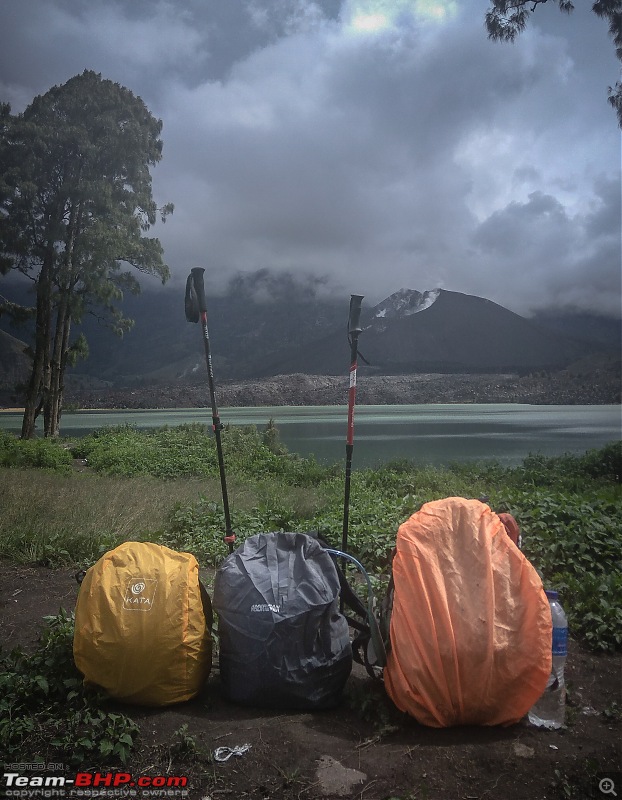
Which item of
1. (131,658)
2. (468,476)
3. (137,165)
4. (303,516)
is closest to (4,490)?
(303,516)

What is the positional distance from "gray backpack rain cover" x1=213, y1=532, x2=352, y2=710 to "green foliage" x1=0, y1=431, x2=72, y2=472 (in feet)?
37.7

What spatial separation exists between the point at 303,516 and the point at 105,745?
15.9 ft

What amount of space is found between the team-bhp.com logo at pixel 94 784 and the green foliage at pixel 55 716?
3.0 inches

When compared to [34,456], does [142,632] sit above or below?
above

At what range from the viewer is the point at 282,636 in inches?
108

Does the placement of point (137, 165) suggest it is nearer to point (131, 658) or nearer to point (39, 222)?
point (39, 222)

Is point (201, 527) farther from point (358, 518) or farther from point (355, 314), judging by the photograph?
point (355, 314)

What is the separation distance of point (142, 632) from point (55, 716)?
1.67 ft

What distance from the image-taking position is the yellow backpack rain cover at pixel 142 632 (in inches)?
105

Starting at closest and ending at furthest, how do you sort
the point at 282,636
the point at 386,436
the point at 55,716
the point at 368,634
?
1. the point at 55,716
2. the point at 282,636
3. the point at 368,634
4. the point at 386,436

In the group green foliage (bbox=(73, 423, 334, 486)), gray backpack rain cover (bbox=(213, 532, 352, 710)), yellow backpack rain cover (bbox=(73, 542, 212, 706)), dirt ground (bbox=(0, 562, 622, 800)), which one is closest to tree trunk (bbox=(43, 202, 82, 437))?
green foliage (bbox=(73, 423, 334, 486))

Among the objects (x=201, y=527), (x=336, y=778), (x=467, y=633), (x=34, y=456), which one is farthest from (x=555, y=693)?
(x=34, y=456)

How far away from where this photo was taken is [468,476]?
39.0 feet

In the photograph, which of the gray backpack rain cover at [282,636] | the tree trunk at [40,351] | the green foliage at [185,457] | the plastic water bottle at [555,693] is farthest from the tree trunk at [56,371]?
the plastic water bottle at [555,693]
